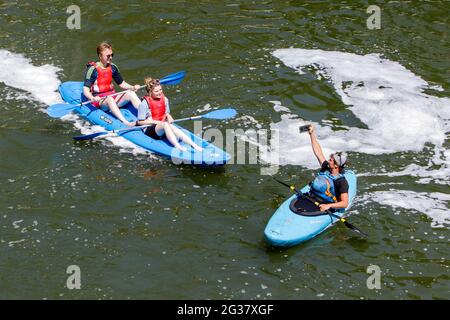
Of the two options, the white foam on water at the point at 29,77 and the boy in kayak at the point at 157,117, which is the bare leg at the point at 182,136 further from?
the white foam on water at the point at 29,77

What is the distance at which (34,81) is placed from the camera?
13570 millimetres

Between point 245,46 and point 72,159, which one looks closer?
point 72,159

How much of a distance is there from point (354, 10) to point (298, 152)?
Result: 621 centimetres

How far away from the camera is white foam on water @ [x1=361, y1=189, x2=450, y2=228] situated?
31.9 ft

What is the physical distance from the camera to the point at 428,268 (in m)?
8.74

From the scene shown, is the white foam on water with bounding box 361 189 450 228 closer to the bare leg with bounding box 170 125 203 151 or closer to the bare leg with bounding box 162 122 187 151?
the bare leg with bounding box 170 125 203 151

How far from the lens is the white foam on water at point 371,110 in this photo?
456 inches

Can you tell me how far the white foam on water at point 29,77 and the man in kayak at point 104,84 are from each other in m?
1.19

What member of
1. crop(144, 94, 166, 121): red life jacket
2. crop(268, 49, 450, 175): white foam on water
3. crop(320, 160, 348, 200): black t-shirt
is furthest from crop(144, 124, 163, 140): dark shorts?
crop(320, 160, 348, 200): black t-shirt

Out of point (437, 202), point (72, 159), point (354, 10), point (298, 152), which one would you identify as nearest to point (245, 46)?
point (354, 10)

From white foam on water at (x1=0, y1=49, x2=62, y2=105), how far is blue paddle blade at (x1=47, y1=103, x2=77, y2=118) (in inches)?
48.2

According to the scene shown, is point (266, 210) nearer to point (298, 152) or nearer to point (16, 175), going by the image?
point (298, 152)

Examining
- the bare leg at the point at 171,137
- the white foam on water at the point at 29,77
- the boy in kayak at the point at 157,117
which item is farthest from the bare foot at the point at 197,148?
the white foam on water at the point at 29,77

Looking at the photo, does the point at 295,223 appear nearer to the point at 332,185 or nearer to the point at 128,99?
the point at 332,185
